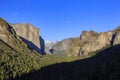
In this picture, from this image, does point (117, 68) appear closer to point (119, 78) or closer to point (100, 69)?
point (119, 78)

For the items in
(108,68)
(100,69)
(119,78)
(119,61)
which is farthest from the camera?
(100,69)

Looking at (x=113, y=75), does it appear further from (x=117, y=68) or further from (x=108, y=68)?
(x=108, y=68)

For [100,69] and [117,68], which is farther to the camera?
[100,69]

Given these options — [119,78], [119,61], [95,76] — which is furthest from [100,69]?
[119,78]

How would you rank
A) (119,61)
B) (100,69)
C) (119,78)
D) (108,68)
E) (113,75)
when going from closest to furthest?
1. (119,78)
2. (113,75)
3. (119,61)
4. (108,68)
5. (100,69)

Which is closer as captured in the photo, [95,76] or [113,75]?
[113,75]

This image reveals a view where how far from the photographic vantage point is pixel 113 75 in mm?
120125

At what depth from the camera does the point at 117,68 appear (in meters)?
123

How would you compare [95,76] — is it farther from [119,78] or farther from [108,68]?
[119,78]

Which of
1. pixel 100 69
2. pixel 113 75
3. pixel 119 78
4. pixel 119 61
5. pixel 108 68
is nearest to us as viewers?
pixel 119 78

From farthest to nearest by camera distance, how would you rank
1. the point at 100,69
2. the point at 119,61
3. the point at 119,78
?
the point at 100,69 → the point at 119,61 → the point at 119,78

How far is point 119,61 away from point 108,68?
1094cm

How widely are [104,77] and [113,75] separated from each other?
16009mm

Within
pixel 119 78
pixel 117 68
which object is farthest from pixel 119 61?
pixel 119 78
